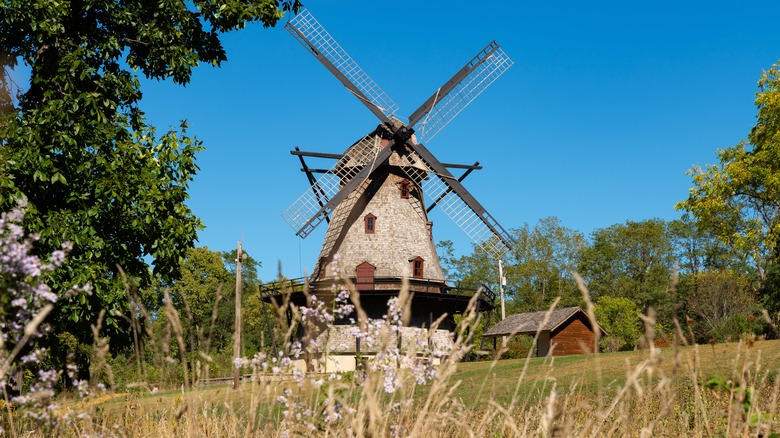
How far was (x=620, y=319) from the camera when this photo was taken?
56562 mm

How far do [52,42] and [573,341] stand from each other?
34.6 meters

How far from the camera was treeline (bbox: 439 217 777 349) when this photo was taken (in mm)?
56812

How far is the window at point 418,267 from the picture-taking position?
29.6 m

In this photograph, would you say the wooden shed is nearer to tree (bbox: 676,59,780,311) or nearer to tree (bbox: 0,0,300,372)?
tree (bbox: 676,59,780,311)

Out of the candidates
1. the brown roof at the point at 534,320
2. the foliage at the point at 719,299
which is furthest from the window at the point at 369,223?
the foliage at the point at 719,299

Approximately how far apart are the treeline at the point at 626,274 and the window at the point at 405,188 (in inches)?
1224

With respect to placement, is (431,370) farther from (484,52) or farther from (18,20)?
(484,52)

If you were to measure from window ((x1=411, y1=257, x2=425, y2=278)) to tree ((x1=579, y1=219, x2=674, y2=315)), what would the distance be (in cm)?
3633

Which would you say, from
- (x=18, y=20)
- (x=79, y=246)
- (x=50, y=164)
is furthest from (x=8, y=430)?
(x=18, y=20)

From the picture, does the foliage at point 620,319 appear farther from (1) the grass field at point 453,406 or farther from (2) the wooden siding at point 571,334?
(1) the grass field at point 453,406

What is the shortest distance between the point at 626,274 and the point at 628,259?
137 cm

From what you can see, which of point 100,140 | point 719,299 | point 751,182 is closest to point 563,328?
point 751,182

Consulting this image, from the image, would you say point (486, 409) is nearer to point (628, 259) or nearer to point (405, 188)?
point (405, 188)

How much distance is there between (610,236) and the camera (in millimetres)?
66750
